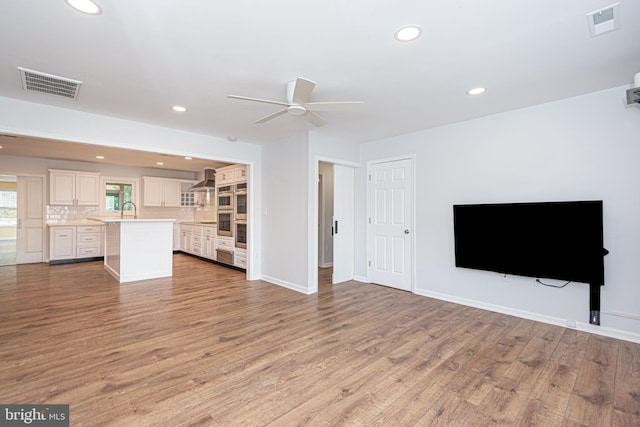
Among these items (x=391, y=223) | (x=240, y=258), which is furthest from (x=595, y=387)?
(x=240, y=258)

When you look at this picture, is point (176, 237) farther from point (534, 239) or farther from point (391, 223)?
point (534, 239)

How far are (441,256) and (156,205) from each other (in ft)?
26.4

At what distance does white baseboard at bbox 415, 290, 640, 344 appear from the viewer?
297cm

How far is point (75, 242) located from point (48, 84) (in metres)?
5.80

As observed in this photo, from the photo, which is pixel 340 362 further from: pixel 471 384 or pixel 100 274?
pixel 100 274

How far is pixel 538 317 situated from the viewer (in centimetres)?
348

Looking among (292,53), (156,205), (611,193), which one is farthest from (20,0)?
(156,205)

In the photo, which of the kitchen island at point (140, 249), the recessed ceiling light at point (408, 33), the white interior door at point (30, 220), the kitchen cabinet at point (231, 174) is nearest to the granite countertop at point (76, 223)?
the white interior door at point (30, 220)

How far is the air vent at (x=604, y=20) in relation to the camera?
1.90 m

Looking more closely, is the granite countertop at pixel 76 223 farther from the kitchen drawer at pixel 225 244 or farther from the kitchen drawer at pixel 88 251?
the kitchen drawer at pixel 225 244

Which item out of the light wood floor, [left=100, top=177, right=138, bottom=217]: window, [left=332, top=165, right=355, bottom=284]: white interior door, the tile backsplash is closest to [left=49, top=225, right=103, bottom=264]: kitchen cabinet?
the tile backsplash

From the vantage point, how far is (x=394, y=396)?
6.79 feet

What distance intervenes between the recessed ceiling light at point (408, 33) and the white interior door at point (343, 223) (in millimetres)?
3124

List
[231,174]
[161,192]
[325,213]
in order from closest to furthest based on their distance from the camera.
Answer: [231,174] < [325,213] < [161,192]
